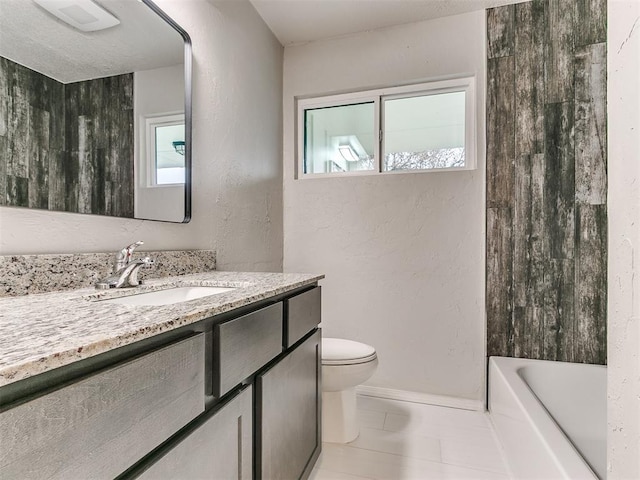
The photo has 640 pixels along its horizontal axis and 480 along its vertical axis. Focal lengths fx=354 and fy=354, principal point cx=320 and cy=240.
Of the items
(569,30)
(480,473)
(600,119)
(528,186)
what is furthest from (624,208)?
(569,30)

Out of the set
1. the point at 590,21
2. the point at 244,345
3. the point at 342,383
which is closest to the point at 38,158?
the point at 244,345

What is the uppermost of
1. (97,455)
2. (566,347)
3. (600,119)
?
(600,119)

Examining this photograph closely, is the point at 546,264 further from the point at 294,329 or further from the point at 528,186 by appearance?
the point at 294,329

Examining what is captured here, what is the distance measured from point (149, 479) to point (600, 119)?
8.34 feet

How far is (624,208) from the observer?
1.96ft

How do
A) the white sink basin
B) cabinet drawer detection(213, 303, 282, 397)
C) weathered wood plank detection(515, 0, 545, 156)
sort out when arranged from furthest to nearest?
weathered wood plank detection(515, 0, 545, 156)
the white sink basin
cabinet drawer detection(213, 303, 282, 397)

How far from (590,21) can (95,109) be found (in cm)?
256

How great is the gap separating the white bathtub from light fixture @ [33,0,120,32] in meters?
2.04

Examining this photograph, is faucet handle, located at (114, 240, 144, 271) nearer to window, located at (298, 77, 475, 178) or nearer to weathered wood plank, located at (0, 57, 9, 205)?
weathered wood plank, located at (0, 57, 9, 205)

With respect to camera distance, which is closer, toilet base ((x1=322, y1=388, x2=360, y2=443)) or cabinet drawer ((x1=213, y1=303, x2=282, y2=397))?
cabinet drawer ((x1=213, y1=303, x2=282, y2=397))

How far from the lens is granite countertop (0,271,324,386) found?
424mm

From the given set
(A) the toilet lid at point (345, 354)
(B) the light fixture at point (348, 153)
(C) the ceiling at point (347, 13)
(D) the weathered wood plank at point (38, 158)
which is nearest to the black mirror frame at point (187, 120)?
(D) the weathered wood plank at point (38, 158)

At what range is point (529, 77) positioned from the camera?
2.11 meters

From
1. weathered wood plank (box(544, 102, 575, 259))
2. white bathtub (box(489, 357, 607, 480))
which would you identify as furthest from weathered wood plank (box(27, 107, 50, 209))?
weathered wood plank (box(544, 102, 575, 259))
